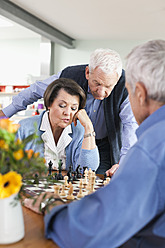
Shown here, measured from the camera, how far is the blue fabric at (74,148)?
212 centimetres

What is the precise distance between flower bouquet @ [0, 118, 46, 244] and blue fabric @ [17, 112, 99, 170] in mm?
1150

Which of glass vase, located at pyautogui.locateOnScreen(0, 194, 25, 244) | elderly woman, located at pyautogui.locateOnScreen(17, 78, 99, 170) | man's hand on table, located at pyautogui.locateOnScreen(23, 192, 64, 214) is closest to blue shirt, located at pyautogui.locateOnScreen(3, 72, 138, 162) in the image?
elderly woman, located at pyautogui.locateOnScreen(17, 78, 99, 170)

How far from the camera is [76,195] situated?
4.91 feet

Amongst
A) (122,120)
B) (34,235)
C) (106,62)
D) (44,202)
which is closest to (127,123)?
(122,120)

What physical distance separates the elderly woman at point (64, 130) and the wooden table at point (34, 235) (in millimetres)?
952

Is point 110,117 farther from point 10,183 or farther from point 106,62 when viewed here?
point 10,183

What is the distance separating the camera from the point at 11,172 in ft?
2.86

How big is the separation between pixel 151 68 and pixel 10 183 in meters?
0.55

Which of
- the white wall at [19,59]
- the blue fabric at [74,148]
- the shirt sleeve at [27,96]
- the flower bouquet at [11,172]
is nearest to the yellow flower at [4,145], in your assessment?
the flower bouquet at [11,172]

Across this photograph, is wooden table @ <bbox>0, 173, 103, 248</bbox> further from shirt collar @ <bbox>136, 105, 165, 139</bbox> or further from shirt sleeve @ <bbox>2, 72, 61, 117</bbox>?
shirt sleeve @ <bbox>2, 72, 61, 117</bbox>

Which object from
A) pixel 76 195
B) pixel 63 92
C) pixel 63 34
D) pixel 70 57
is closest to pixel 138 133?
pixel 76 195

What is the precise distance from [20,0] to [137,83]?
4934 millimetres

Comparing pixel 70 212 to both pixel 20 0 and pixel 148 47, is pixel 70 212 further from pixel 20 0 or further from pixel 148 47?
pixel 20 0

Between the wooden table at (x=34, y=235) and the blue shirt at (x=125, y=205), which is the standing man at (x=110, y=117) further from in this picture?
the blue shirt at (x=125, y=205)
